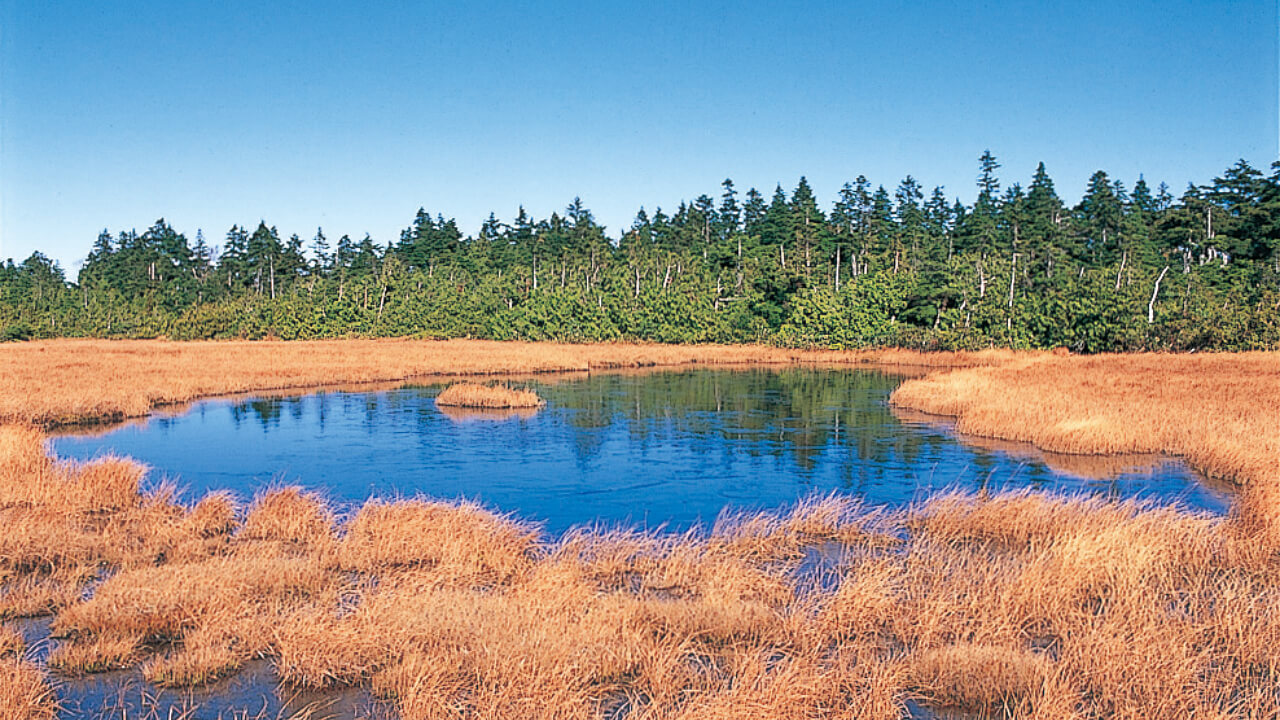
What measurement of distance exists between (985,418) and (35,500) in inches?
939

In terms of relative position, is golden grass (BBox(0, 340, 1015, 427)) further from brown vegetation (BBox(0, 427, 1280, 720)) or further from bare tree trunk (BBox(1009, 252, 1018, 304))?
brown vegetation (BBox(0, 427, 1280, 720))

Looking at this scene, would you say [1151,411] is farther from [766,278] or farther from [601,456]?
[766,278]

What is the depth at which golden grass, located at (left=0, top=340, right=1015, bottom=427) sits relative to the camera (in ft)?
105

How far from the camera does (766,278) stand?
79000 mm

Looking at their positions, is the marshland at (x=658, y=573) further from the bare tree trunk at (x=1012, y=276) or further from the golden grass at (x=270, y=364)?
the bare tree trunk at (x=1012, y=276)

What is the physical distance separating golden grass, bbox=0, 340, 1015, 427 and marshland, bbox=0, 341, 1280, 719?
5979 millimetres

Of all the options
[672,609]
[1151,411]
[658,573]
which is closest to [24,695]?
[672,609]

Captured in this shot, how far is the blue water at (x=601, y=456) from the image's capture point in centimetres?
1897

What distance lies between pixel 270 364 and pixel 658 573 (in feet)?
139

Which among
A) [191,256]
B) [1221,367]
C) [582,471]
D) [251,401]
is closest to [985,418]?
[582,471]

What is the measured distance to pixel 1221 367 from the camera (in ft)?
124

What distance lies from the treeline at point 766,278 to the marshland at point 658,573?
120 ft

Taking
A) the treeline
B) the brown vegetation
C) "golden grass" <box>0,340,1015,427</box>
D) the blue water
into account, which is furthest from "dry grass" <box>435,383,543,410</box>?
the treeline

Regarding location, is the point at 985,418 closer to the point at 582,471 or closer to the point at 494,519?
the point at 582,471
